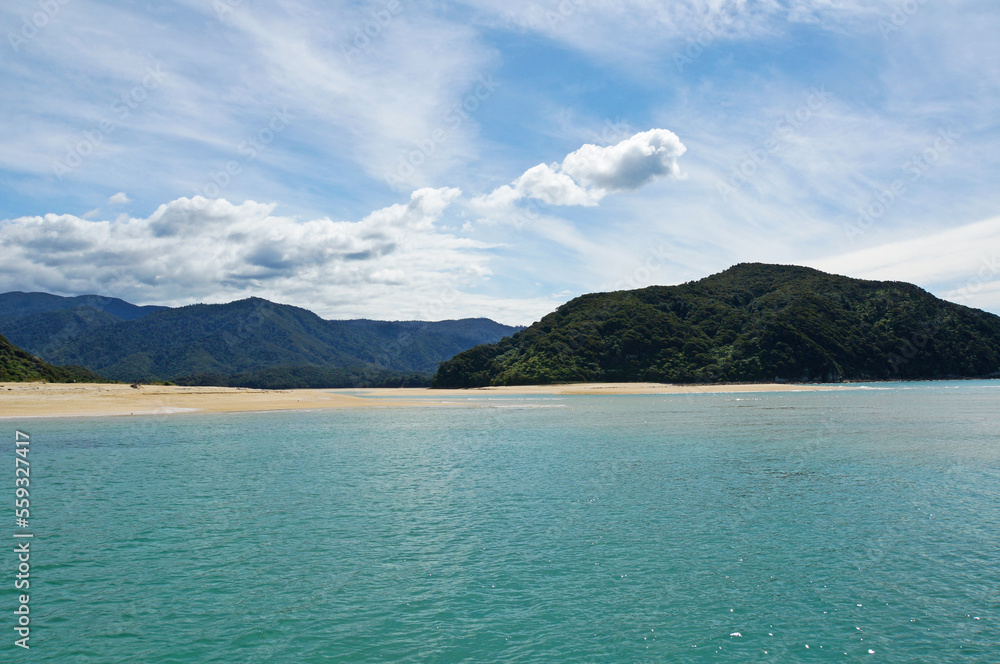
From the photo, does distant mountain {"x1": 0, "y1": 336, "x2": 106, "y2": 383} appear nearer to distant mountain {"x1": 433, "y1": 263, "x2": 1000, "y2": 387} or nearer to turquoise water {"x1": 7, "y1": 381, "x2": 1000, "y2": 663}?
turquoise water {"x1": 7, "y1": 381, "x2": 1000, "y2": 663}

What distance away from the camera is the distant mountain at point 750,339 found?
460 ft

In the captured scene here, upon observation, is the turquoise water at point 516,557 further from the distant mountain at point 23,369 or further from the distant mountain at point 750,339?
the distant mountain at point 750,339

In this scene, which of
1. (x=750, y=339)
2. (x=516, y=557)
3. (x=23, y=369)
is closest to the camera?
(x=516, y=557)

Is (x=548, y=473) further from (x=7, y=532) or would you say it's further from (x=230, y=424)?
(x=230, y=424)

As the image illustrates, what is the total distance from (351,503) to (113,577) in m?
7.76

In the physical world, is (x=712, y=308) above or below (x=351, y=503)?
above

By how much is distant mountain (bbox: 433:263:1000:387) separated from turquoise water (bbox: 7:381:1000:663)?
380 feet

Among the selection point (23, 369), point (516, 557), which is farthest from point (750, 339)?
point (23, 369)

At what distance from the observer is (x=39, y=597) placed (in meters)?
11.9

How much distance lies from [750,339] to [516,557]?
14274 centimetres

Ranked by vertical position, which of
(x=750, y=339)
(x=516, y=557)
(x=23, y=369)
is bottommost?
(x=516, y=557)

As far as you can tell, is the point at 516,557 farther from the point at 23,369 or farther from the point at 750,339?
the point at 750,339

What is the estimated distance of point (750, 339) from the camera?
143 metres

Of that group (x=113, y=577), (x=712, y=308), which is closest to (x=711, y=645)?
(x=113, y=577)
